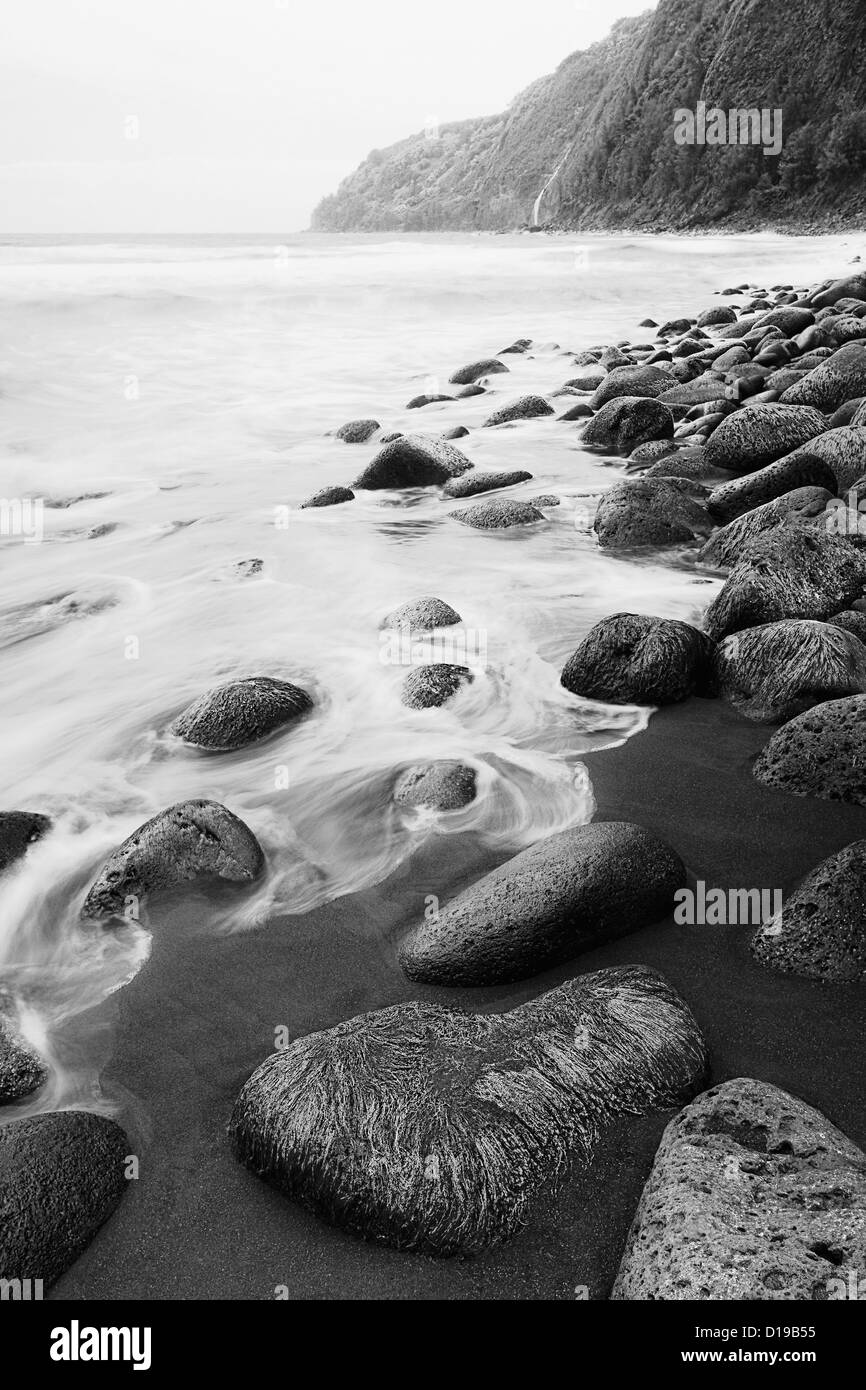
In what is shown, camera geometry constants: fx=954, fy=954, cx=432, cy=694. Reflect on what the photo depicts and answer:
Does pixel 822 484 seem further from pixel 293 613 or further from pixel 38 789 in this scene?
pixel 38 789

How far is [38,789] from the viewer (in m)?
3.81

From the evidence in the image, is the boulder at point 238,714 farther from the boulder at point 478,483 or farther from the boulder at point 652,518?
the boulder at point 478,483

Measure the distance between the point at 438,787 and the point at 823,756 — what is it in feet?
4.40

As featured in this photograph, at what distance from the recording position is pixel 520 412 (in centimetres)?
1064

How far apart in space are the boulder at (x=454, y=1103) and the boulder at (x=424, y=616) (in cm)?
296

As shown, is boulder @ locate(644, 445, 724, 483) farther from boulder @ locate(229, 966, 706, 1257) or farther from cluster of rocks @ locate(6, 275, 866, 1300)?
boulder @ locate(229, 966, 706, 1257)

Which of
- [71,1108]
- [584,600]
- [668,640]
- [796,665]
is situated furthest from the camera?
[584,600]

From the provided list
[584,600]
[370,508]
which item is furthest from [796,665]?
[370,508]

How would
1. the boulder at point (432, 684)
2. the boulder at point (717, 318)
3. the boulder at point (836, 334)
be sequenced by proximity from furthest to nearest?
the boulder at point (717, 318)
the boulder at point (836, 334)
the boulder at point (432, 684)

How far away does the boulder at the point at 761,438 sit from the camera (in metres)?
7.12

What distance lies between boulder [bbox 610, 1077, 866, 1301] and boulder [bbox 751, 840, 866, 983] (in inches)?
20.4
